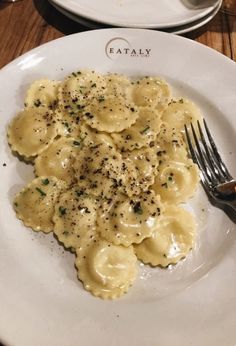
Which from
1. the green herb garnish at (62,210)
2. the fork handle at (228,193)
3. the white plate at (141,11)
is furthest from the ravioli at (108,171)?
the white plate at (141,11)

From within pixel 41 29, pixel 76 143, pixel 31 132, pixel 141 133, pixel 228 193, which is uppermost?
pixel 41 29

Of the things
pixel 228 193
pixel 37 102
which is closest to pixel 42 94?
pixel 37 102

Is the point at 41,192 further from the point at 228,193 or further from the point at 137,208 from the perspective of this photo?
the point at 228,193

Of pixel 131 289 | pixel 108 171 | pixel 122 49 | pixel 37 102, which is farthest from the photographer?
pixel 122 49

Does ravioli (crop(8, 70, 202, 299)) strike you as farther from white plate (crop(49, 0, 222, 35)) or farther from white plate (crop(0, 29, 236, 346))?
white plate (crop(49, 0, 222, 35))

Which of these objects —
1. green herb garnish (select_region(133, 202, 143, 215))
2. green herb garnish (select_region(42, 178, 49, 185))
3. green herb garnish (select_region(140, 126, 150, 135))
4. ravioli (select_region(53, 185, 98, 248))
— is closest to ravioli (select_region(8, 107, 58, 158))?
green herb garnish (select_region(42, 178, 49, 185))

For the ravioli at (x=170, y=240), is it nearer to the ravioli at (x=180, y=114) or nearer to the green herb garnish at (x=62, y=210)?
the green herb garnish at (x=62, y=210)
